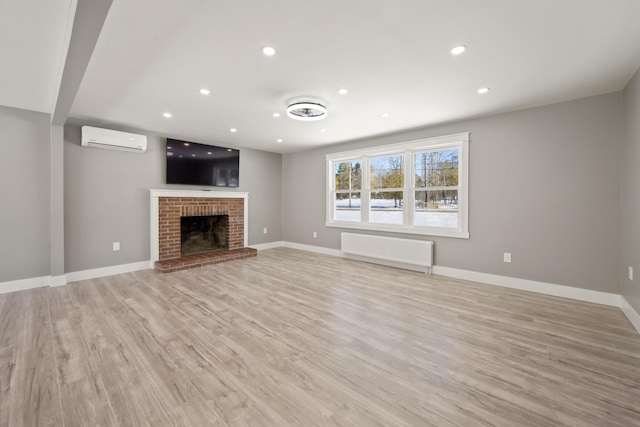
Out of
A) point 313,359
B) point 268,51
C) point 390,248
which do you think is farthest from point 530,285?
point 268,51

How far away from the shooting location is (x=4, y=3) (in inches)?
66.6

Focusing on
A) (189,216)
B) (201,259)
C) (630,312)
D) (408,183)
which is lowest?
(630,312)

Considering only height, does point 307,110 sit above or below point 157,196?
above

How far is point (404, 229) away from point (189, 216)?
4.12m

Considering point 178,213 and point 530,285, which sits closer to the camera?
point 530,285

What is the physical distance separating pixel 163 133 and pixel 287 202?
313 centimetres

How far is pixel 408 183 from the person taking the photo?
188 inches

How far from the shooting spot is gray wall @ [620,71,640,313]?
2551 millimetres

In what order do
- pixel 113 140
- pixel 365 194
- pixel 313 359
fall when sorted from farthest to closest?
pixel 365 194 < pixel 113 140 < pixel 313 359

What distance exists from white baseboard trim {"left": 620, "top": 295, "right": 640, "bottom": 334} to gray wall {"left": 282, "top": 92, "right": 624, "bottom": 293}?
19 centimetres

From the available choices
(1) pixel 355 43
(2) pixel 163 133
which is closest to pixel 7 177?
(2) pixel 163 133

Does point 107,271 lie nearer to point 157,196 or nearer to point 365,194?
point 157,196

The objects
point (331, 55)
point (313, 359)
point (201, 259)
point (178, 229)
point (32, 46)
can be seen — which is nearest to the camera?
point (313, 359)

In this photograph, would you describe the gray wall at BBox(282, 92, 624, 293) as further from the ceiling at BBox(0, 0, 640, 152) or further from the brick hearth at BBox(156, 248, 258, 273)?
the brick hearth at BBox(156, 248, 258, 273)
